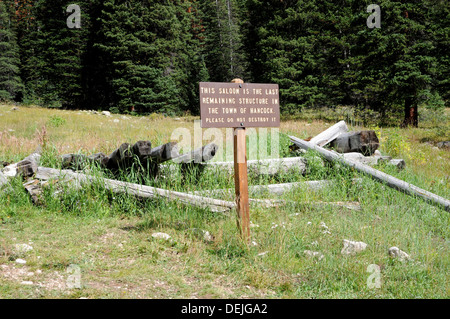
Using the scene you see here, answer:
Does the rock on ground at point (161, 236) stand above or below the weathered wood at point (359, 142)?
below

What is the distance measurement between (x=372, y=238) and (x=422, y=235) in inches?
35.0

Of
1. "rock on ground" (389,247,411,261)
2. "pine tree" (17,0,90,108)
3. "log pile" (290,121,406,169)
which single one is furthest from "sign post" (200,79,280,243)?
"pine tree" (17,0,90,108)

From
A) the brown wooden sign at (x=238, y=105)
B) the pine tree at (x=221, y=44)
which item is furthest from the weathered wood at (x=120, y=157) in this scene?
the pine tree at (x=221, y=44)

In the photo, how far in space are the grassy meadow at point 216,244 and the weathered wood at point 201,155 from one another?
1.31 feet

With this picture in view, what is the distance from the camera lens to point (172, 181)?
18.7 ft

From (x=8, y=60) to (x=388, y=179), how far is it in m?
38.0

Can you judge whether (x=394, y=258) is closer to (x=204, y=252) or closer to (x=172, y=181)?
(x=204, y=252)

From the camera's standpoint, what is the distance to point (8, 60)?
108 ft

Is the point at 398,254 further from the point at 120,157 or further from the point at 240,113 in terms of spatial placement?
the point at 120,157

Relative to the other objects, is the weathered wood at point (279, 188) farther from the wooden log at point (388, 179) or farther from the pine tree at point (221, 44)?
the pine tree at point (221, 44)

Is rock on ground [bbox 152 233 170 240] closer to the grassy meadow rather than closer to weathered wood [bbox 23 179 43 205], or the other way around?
the grassy meadow

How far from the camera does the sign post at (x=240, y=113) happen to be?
3949 millimetres

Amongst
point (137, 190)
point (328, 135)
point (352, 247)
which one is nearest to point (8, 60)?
point (137, 190)
